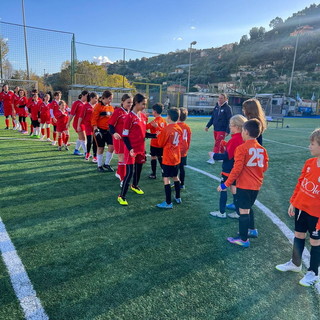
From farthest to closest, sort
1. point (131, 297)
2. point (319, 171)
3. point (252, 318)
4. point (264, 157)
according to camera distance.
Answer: point (264, 157), point (319, 171), point (131, 297), point (252, 318)

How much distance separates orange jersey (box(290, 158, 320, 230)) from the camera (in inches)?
101

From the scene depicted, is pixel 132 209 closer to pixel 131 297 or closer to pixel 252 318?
pixel 131 297

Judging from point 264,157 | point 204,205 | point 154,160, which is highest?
point 264,157

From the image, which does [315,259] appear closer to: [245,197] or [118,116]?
[245,197]

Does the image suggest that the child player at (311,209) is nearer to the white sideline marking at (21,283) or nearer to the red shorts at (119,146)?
the white sideline marking at (21,283)

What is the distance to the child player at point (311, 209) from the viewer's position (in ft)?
8.40

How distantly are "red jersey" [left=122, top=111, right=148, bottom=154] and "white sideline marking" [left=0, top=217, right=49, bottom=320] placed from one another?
2.19 m

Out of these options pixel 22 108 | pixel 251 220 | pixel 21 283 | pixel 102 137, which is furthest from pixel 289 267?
pixel 22 108

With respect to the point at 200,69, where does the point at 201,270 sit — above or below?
below

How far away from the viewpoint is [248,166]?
3.19m

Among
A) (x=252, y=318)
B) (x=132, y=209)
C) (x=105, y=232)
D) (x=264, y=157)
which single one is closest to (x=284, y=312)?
(x=252, y=318)

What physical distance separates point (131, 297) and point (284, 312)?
133 centimetres

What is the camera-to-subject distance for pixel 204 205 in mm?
4613

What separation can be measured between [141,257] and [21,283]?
1196 millimetres
